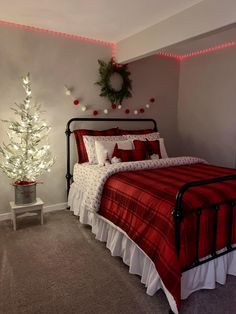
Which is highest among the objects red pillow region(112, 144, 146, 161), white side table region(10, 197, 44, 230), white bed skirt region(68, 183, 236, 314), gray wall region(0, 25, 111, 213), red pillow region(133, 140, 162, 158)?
gray wall region(0, 25, 111, 213)

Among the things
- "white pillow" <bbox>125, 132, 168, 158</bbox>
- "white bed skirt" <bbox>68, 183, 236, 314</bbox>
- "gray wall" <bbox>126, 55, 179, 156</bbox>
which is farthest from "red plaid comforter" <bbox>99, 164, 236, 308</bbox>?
"gray wall" <bbox>126, 55, 179, 156</bbox>

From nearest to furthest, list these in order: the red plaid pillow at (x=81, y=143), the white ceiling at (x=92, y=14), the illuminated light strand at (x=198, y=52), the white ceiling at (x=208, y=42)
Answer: the white ceiling at (x=92, y=14) < the white ceiling at (x=208, y=42) < the red plaid pillow at (x=81, y=143) < the illuminated light strand at (x=198, y=52)

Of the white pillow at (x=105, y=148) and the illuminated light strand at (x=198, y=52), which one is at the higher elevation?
the illuminated light strand at (x=198, y=52)

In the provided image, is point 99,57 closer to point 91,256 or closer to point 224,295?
point 91,256

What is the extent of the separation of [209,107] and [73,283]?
3.36 metres

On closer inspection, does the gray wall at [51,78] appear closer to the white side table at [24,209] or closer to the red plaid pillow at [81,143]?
the red plaid pillow at [81,143]

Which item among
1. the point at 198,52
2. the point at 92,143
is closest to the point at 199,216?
the point at 92,143

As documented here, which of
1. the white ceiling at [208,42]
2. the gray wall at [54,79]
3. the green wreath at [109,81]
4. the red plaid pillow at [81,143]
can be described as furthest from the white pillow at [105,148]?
the white ceiling at [208,42]

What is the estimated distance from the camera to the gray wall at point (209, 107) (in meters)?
3.85

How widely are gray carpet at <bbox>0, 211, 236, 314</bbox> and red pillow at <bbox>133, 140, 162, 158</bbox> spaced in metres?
1.33

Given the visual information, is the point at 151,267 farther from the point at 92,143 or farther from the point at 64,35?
the point at 64,35

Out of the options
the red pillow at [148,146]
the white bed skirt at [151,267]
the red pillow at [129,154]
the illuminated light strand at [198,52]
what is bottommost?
the white bed skirt at [151,267]

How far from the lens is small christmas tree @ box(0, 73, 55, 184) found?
9.97ft

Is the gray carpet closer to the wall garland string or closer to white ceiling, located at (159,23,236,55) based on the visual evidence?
the wall garland string
